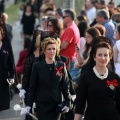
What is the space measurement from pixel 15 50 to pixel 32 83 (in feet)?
43.2

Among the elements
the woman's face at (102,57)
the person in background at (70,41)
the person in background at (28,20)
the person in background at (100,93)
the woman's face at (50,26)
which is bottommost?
the person in background at (100,93)

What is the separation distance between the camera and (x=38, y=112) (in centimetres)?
788

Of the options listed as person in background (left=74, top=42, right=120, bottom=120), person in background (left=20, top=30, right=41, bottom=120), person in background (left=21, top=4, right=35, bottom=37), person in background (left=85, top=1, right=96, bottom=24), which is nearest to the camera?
person in background (left=74, top=42, right=120, bottom=120)

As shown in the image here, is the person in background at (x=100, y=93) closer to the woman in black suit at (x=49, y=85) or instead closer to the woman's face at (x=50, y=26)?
the woman in black suit at (x=49, y=85)

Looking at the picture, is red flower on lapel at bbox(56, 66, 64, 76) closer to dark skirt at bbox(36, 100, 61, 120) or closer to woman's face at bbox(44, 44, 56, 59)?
woman's face at bbox(44, 44, 56, 59)

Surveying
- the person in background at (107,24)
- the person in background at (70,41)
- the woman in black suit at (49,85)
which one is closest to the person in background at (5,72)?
the person in background at (70,41)

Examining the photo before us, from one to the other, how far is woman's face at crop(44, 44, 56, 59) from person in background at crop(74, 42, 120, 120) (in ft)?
4.34

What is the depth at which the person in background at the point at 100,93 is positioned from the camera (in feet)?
21.1

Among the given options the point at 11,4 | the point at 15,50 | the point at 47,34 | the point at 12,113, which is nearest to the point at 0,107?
the point at 12,113

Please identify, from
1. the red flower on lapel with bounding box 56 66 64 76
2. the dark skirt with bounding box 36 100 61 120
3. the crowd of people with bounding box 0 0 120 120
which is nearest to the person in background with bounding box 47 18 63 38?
the crowd of people with bounding box 0 0 120 120

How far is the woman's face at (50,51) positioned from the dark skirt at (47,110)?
628 mm

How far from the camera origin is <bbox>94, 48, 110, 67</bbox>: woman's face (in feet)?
21.3

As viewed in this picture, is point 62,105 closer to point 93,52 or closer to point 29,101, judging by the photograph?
point 29,101

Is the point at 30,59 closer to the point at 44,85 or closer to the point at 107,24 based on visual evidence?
the point at 44,85
